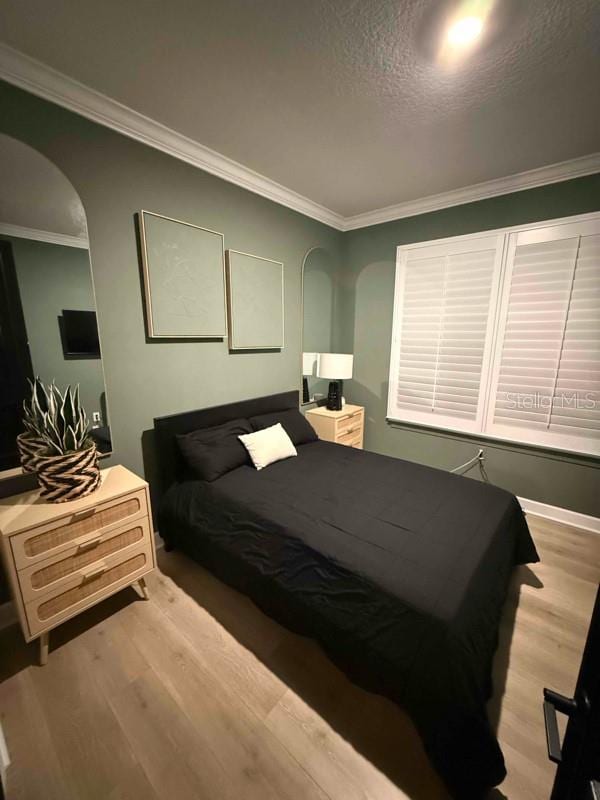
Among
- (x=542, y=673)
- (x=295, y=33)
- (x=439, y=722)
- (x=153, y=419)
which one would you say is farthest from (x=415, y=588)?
(x=295, y=33)

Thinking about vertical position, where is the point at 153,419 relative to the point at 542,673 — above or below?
above

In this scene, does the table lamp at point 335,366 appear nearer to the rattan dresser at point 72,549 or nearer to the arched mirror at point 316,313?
the arched mirror at point 316,313

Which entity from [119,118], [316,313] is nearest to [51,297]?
[119,118]

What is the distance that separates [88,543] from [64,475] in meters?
0.34

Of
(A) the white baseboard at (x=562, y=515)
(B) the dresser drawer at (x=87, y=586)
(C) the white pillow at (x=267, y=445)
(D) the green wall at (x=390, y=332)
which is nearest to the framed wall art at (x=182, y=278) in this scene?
(C) the white pillow at (x=267, y=445)

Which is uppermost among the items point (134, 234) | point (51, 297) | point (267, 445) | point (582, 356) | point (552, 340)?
point (134, 234)

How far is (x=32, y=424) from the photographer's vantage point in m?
1.58

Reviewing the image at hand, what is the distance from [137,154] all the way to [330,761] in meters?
3.02

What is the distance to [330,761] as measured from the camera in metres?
1.12

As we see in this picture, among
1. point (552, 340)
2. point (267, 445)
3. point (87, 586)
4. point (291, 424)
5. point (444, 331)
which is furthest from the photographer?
point (444, 331)

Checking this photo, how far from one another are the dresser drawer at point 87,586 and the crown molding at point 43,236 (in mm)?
1628

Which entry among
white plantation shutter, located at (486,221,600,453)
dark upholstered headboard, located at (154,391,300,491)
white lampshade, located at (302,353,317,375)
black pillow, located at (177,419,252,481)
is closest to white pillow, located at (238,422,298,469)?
black pillow, located at (177,419,252,481)

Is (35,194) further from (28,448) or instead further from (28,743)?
(28,743)

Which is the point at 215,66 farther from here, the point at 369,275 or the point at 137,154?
the point at 369,275
